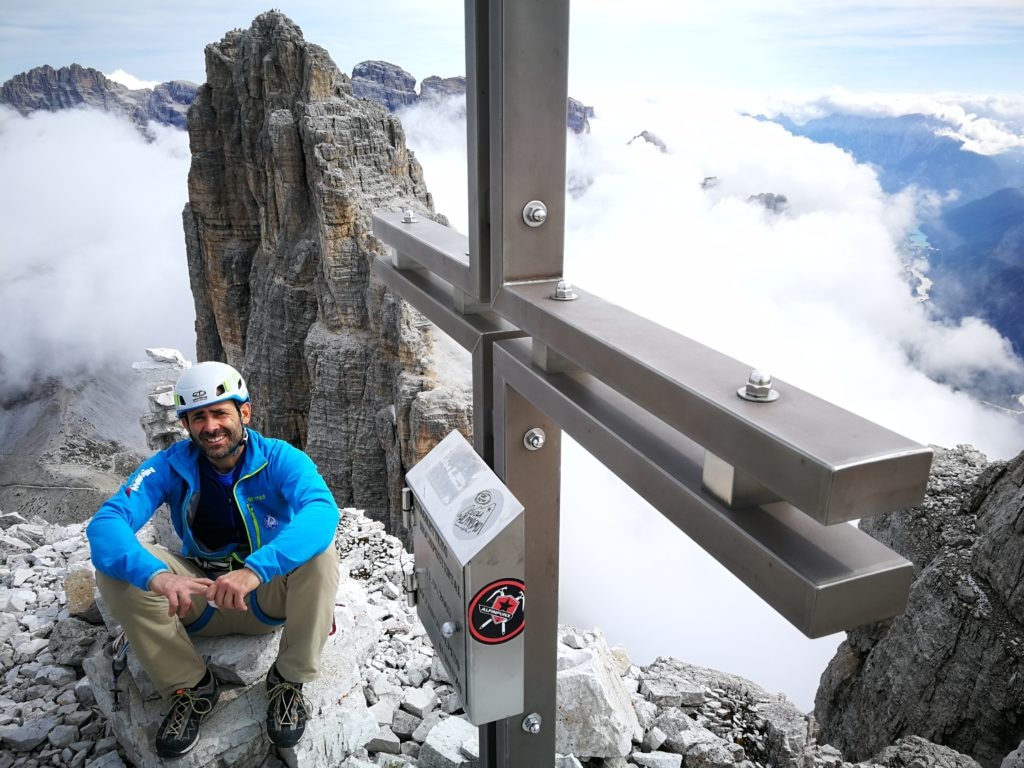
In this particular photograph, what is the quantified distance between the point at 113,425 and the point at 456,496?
83146 mm

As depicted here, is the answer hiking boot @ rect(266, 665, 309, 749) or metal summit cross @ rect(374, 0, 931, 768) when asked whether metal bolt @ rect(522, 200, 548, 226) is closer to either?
metal summit cross @ rect(374, 0, 931, 768)

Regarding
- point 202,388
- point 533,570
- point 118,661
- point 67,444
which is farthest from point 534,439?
point 67,444

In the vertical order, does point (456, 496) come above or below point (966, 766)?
above

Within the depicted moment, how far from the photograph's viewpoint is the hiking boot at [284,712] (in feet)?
11.3

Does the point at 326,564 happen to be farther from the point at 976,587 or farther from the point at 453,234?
the point at 976,587

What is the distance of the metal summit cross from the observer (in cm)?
132

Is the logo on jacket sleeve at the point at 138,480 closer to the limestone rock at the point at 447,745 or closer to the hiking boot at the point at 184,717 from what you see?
the hiking boot at the point at 184,717

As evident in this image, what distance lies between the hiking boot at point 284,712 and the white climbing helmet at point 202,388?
1363 mm

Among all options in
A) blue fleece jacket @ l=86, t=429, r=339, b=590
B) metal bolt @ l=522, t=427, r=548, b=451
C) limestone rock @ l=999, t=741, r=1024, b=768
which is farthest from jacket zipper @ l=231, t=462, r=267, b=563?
limestone rock @ l=999, t=741, r=1024, b=768

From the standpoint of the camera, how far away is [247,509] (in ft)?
11.5

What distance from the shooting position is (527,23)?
2213mm

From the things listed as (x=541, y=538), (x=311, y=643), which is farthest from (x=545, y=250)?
(x=311, y=643)

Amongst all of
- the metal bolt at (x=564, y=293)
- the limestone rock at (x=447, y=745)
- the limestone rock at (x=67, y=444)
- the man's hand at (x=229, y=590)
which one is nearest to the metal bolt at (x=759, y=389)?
the metal bolt at (x=564, y=293)

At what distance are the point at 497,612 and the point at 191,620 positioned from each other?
2.11 metres
